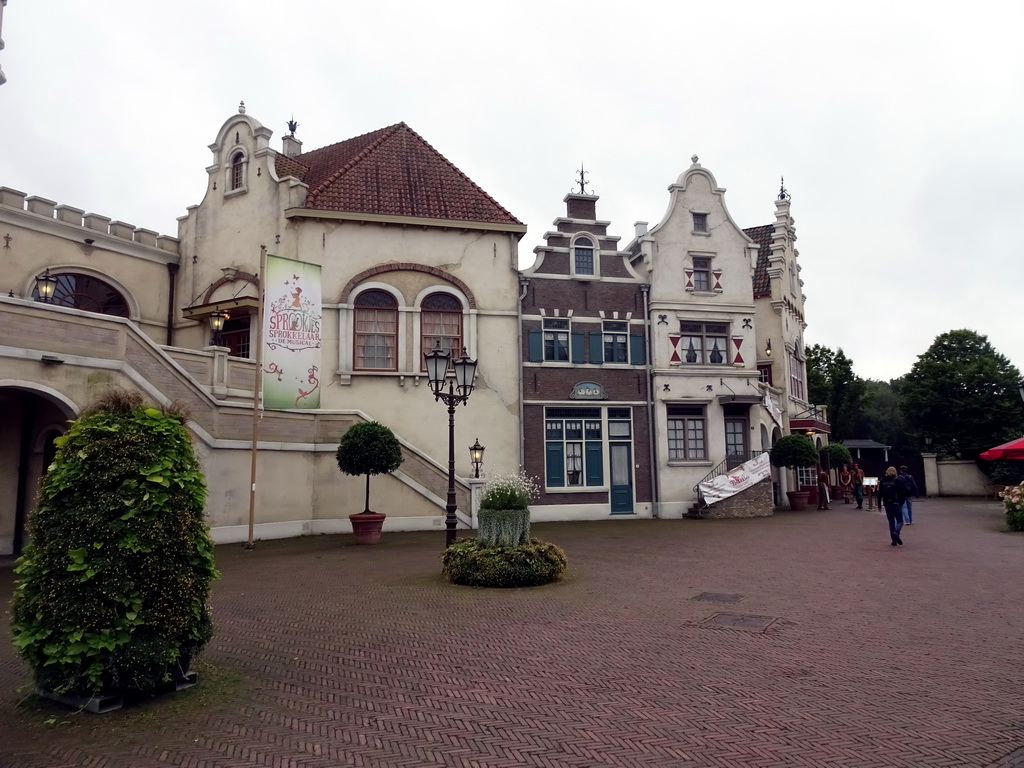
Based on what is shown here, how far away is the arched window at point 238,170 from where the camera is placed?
2383 cm

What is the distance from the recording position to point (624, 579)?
12.1 meters

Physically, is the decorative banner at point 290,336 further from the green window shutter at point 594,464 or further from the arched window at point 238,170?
the green window shutter at point 594,464

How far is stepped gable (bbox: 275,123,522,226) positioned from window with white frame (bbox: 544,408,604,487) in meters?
6.97

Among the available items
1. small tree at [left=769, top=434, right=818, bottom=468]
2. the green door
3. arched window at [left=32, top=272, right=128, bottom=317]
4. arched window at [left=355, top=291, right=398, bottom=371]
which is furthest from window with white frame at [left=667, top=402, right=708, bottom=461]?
arched window at [left=32, top=272, right=128, bottom=317]

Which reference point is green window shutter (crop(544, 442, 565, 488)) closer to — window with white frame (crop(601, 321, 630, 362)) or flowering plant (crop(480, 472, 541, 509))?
window with white frame (crop(601, 321, 630, 362))

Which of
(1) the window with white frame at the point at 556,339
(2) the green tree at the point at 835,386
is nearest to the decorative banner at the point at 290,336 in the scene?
(1) the window with white frame at the point at 556,339

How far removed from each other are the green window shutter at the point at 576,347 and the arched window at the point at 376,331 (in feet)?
20.2

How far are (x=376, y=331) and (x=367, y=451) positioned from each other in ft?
21.2

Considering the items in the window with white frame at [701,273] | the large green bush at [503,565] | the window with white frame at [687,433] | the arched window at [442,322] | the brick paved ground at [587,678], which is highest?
the window with white frame at [701,273]

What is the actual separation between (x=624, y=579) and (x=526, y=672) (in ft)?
18.3

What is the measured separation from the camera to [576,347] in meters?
25.2

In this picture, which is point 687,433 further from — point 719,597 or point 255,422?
point 719,597

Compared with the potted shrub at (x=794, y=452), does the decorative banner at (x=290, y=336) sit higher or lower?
higher

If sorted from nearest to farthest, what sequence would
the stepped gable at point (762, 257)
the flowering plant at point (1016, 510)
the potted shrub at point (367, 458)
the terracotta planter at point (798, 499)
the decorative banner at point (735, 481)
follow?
the potted shrub at point (367, 458) → the flowering plant at point (1016, 510) → the decorative banner at point (735, 481) → the terracotta planter at point (798, 499) → the stepped gable at point (762, 257)
